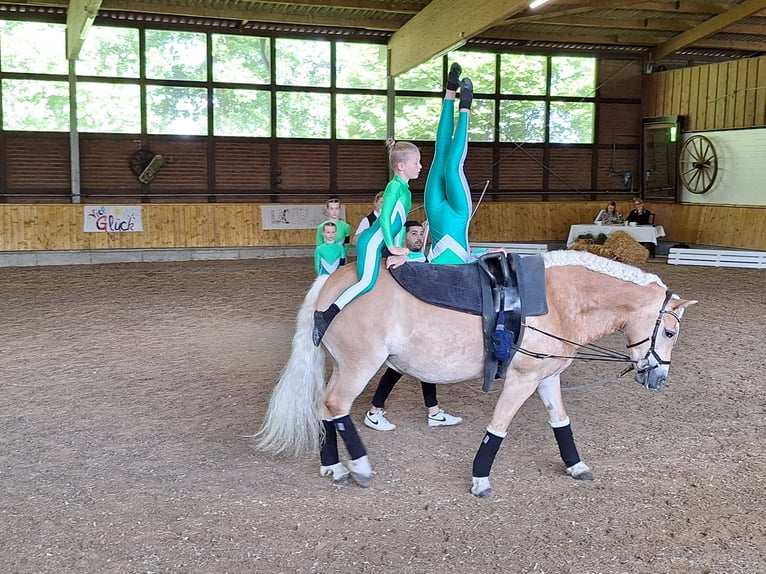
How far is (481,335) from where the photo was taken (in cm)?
370

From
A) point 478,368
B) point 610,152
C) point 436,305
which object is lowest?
point 478,368

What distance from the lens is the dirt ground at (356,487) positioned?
10.3 ft

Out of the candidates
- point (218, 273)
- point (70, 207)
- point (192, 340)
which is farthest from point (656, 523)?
point (70, 207)

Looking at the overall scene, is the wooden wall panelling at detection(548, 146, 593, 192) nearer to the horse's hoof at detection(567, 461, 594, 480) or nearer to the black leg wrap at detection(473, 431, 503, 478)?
the horse's hoof at detection(567, 461, 594, 480)

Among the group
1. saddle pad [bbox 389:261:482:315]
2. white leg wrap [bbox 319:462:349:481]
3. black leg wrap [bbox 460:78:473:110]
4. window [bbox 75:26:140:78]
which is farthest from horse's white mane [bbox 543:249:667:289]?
window [bbox 75:26:140:78]

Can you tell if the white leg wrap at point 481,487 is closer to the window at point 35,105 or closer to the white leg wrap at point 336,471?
the white leg wrap at point 336,471

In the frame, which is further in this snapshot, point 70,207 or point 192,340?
point 70,207

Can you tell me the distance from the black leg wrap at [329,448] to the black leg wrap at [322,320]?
436 mm

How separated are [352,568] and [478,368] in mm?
1168

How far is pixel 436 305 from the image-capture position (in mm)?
3697

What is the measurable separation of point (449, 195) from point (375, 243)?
0.55m

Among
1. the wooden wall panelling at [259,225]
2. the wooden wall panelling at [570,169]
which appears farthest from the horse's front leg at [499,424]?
the wooden wall panelling at [570,169]

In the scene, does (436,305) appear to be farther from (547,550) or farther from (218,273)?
(218,273)

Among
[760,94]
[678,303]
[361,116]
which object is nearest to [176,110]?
[361,116]
